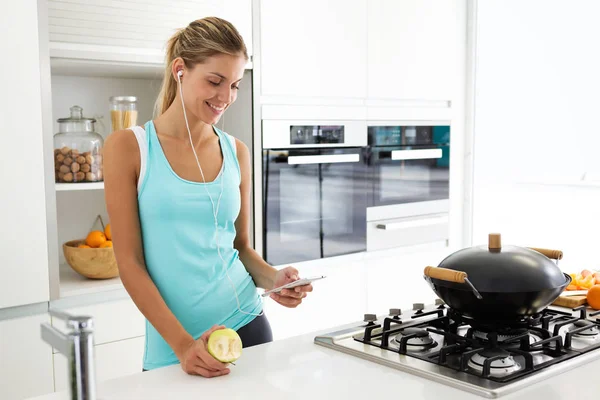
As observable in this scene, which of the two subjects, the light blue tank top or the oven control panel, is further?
the oven control panel

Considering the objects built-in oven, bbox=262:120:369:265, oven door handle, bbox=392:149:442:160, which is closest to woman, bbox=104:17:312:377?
built-in oven, bbox=262:120:369:265

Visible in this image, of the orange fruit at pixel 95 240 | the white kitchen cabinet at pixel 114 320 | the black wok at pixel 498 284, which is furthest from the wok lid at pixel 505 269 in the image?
the orange fruit at pixel 95 240

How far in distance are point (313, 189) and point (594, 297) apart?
1.61 meters

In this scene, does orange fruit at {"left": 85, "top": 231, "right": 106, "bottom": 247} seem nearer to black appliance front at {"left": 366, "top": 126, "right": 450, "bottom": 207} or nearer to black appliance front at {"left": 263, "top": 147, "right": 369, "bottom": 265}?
black appliance front at {"left": 263, "top": 147, "right": 369, "bottom": 265}

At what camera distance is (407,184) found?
3527mm

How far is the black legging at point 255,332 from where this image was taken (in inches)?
66.0

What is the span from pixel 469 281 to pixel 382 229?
2.09m

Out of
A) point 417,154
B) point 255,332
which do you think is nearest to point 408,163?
point 417,154

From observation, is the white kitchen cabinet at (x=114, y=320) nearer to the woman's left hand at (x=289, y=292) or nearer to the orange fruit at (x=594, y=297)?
the woman's left hand at (x=289, y=292)

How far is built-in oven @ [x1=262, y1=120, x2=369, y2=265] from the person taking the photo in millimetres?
2947

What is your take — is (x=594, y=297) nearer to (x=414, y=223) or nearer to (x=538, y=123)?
(x=414, y=223)

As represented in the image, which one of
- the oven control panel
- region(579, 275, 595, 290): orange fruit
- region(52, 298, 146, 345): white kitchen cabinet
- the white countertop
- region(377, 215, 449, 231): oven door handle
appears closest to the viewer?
the white countertop

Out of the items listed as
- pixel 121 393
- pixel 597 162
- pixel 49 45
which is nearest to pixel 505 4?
pixel 597 162

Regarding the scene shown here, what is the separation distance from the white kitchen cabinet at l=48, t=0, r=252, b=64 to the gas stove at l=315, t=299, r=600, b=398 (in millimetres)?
1456
